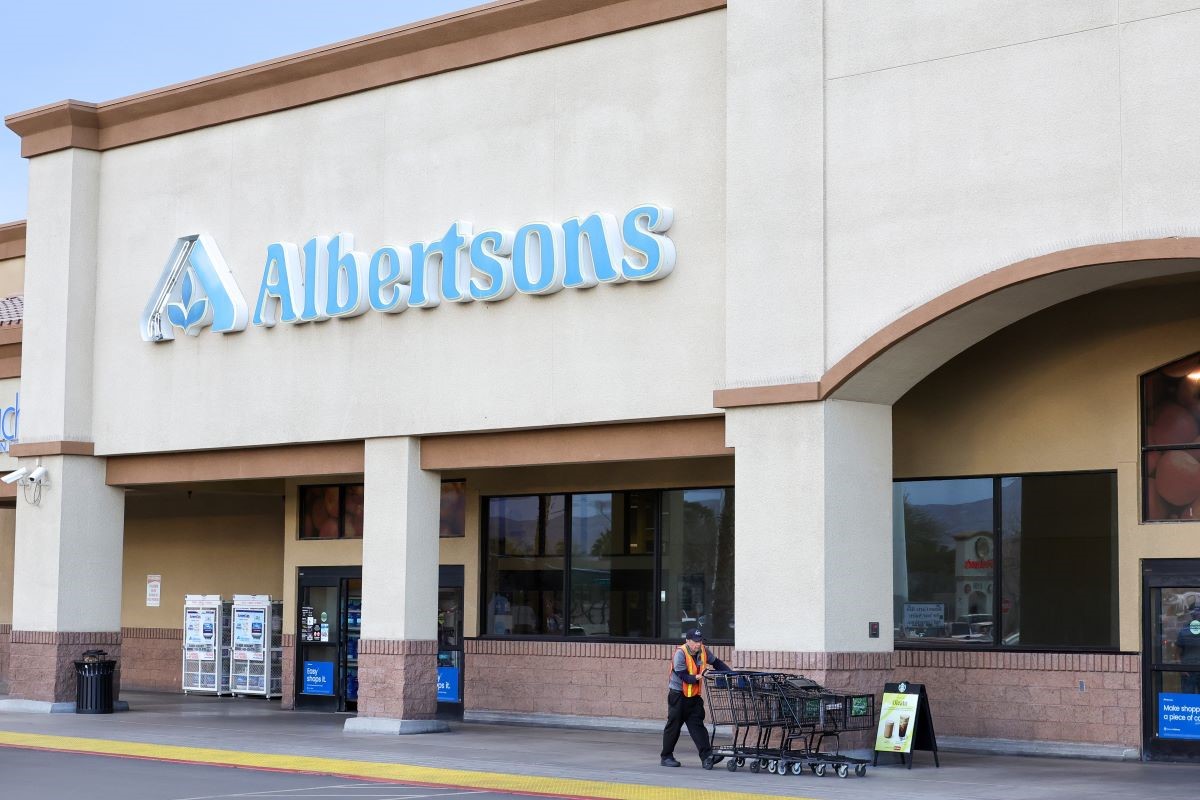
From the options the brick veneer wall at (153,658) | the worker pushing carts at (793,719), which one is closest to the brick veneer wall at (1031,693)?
the worker pushing carts at (793,719)

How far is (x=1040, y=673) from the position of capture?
2073 centimetres

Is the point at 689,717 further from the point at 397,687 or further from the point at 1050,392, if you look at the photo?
the point at 1050,392

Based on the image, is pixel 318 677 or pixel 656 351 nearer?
pixel 656 351

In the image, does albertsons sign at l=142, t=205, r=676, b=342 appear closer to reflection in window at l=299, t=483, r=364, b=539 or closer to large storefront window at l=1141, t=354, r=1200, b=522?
reflection in window at l=299, t=483, r=364, b=539

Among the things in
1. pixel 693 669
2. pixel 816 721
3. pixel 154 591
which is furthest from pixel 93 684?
pixel 816 721

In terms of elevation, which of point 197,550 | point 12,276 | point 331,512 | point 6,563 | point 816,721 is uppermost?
point 12,276

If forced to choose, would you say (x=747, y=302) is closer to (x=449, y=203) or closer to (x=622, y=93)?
(x=622, y=93)

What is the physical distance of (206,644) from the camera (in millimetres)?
32844

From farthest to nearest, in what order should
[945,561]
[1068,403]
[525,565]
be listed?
[525,565]
[945,561]
[1068,403]

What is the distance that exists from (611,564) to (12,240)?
16.3 m

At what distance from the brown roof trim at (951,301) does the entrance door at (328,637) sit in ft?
37.3

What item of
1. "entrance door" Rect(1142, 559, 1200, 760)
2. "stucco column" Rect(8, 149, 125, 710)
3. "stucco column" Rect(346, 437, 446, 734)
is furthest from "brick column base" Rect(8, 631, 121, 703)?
"entrance door" Rect(1142, 559, 1200, 760)

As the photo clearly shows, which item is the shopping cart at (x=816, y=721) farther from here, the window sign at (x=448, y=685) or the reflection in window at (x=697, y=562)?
the window sign at (x=448, y=685)

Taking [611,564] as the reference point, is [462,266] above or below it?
above
